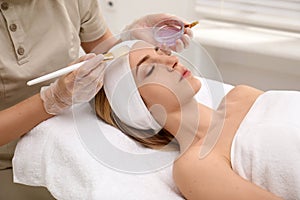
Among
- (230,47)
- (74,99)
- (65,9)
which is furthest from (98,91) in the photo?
(230,47)

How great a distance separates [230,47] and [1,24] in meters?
1.03

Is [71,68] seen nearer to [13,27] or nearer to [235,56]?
[13,27]

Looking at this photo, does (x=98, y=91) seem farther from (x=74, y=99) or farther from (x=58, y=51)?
(x=58, y=51)

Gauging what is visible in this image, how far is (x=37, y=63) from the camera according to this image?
1312 millimetres

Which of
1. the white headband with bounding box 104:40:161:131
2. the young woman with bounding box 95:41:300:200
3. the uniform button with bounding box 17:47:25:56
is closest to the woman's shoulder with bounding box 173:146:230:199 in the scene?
the young woman with bounding box 95:41:300:200

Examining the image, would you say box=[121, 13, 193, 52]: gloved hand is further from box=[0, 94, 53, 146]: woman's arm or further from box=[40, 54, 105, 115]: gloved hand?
box=[0, 94, 53, 146]: woman's arm

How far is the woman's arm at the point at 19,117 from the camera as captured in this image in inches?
47.2

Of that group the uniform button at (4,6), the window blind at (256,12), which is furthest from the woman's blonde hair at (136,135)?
the window blind at (256,12)

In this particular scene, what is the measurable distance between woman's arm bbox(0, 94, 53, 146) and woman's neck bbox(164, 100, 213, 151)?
0.35 meters

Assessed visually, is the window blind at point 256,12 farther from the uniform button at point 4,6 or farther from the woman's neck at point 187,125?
the uniform button at point 4,6

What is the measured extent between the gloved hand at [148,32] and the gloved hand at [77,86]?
8.0 inches

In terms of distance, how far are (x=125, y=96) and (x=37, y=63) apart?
0.31m

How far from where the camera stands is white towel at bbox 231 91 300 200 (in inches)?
40.5

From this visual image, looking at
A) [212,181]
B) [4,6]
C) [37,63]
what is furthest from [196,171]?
[4,6]
